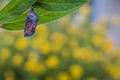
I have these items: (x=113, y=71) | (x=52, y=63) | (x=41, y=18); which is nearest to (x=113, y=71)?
(x=113, y=71)

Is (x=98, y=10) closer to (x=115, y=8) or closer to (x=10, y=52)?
(x=115, y=8)

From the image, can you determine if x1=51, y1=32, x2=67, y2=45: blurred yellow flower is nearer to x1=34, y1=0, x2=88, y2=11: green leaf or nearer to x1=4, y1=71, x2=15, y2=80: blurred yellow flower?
x1=4, y1=71, x2=15, y2=80: blurred yellow flower

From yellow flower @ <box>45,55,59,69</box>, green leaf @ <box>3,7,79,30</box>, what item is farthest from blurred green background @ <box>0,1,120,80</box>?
green leaf @ <box>3,7,79,30</box>

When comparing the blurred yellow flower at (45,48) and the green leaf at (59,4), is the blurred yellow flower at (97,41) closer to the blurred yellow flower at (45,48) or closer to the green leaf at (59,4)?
the blurred yellow flower at (45,48)

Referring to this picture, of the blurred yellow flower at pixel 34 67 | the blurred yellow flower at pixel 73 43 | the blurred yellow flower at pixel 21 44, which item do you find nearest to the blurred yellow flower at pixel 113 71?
the blurred yellow flower at pixel 73 43

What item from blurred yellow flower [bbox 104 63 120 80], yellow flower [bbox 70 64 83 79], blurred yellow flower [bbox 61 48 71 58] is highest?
blurred yellow flower [bbox 61 48 71 58]

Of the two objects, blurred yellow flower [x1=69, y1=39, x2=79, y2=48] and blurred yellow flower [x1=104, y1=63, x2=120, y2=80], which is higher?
blurred yellow flower [x1=69, y1=39, x2=79, y2=48]

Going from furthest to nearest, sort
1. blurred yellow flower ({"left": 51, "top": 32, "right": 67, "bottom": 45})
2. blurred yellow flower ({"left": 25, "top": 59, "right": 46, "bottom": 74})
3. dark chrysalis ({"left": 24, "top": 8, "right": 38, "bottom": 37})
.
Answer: blurred yellow flower ({"left": 51, "top": 32, "right": 67, "bottom": 45})
blurred yellow flower ({"left": 25, "top": 59, "right": 46, "bottom": 74})
dark chrysalis ({"left": 24, "top": 8, "right": 38, "bottom": 37})
